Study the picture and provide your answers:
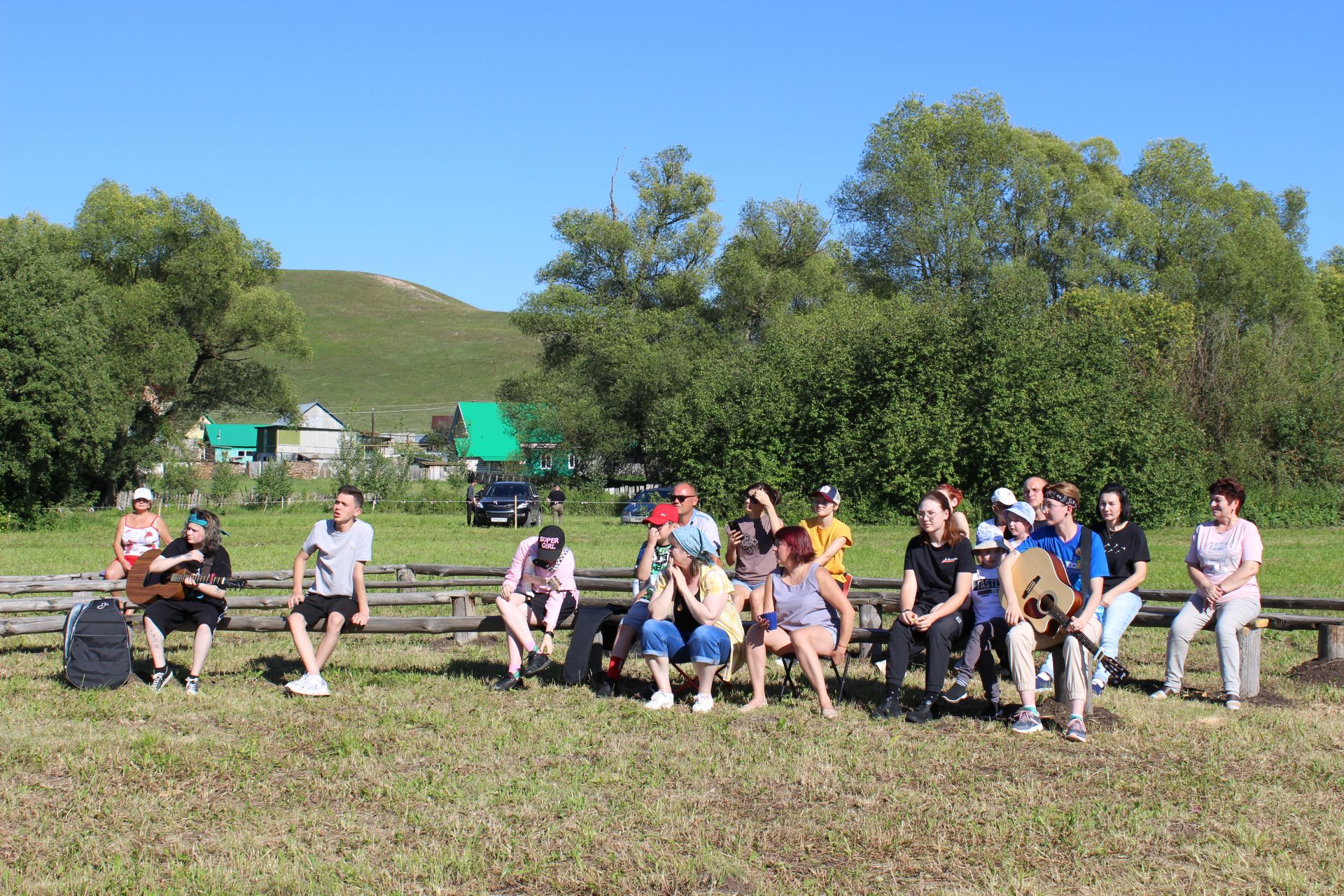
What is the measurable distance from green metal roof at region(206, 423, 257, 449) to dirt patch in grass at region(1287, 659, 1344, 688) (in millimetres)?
87906

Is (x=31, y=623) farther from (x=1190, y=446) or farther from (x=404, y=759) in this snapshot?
(x=1190, y=446)

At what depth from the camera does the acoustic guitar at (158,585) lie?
807 centimetres

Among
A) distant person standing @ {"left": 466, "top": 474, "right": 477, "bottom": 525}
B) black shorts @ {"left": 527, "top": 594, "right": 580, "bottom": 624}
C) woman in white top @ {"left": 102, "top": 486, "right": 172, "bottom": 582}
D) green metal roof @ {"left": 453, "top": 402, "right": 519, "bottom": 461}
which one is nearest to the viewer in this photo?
black shorts @ {"left": 527, "top": 594, "right": 580, "bottom": 624}

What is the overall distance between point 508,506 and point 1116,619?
2683 centimetres

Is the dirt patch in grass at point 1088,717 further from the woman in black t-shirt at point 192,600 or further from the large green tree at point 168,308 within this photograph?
the large green tree at point 168,308

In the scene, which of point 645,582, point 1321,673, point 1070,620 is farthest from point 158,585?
point 1321,673

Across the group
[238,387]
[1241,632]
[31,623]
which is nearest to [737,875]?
[1241,632]

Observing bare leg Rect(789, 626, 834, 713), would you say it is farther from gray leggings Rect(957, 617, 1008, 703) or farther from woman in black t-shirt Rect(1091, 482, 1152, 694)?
woman in black t-shirt Rect(1091, 482, 1152, 694)

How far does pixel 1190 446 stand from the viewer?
30.7m

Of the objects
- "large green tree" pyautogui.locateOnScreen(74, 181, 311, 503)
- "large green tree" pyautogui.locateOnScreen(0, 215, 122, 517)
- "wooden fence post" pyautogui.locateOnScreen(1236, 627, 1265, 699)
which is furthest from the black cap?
"large green tree" pyautogui.locateOnScreen(74, 181, 311, 503)

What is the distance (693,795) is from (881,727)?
73.7 inches

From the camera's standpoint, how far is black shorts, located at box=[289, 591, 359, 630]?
8.12 m

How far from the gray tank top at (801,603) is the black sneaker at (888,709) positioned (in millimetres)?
620

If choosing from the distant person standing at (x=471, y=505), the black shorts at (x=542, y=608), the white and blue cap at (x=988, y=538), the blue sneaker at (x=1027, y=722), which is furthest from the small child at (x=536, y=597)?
the distant person standing at (x=471, y=505)
